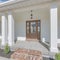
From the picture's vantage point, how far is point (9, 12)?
499 inches

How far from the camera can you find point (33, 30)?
1453 centimetres

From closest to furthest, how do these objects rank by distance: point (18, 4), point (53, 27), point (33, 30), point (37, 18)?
point (53, 27), point (18, 4), point (37, 18), point (33, 30)

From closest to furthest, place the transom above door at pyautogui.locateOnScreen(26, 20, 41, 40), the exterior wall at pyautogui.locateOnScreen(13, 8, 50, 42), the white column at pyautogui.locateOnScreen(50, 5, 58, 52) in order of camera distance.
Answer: the white column at pyautogui.locateOnScreen(50, 5, 58, 52) → the exterior wall at pyautogui.locateOnScreen(13, 8, 50, 42) → the transom above door at pyautogui.locateOnScreen(26, 20, 41, 40)

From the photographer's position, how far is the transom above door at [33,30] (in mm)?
14086

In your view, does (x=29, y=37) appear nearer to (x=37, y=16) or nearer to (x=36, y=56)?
(x=37, y=16)

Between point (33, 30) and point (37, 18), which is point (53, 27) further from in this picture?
point (33, 30)

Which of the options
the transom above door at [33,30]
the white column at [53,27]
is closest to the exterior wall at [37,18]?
the transom above door at [33,30]

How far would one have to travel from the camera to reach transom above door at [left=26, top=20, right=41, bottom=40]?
1409 centimetres

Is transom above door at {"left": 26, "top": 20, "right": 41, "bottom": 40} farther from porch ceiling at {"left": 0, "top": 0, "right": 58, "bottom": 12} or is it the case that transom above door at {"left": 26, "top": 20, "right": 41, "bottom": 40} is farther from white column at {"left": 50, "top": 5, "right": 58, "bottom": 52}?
white column at {"left": 50, "top": 5, "right": 58, "bottom": 52}

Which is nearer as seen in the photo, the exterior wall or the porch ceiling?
the porch ceiling

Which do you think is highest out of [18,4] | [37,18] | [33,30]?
[18,4]

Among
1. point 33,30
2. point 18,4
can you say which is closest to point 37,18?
point 33,30

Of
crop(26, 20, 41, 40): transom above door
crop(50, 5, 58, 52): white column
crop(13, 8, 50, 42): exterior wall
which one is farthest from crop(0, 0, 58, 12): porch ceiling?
crop(26, 20, 41, 40): transom above door

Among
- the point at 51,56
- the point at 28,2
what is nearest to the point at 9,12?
the point at 28,2
